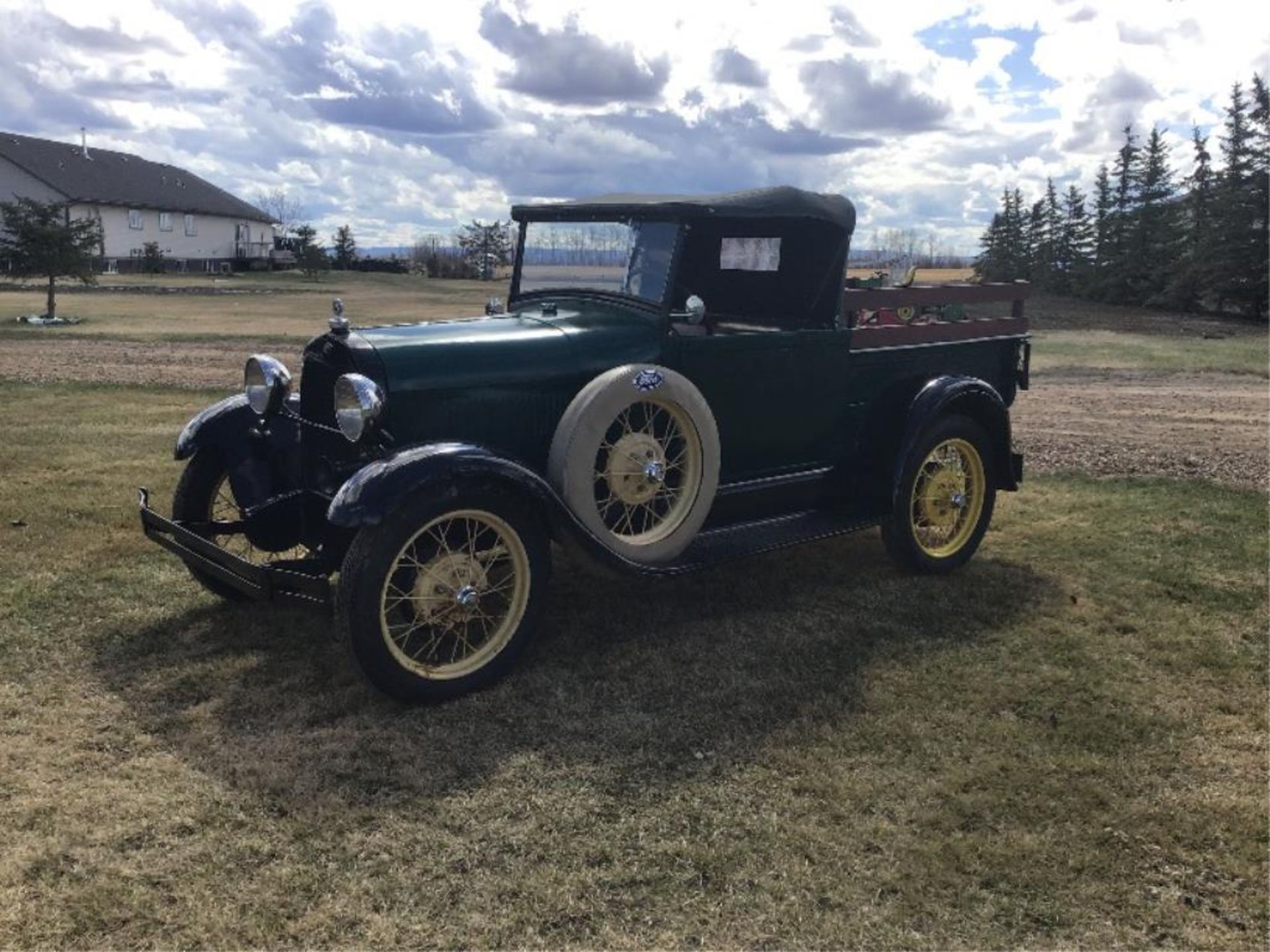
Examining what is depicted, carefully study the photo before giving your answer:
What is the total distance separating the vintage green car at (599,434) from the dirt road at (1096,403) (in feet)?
11.0

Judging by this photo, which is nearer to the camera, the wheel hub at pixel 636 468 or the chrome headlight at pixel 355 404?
the chrome headlight at pixel 355 404

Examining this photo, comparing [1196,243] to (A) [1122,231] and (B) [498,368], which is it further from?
(B) [498,368]

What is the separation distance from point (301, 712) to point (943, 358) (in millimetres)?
4224

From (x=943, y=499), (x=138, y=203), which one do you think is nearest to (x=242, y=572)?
(x=943, y=499)

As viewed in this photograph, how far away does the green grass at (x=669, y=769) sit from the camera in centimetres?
295

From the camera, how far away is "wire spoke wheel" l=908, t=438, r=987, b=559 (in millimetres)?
5956

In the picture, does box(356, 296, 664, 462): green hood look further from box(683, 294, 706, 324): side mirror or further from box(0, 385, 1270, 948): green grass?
box(0, 385, 1270, 948): green grass

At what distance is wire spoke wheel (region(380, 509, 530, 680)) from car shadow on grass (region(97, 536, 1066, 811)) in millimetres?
218

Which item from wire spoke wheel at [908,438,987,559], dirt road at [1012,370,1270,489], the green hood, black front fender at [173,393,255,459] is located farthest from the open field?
dirt road at [1012,370,1270,489]

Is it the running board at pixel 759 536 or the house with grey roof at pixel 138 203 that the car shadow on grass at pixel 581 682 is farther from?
the house with grey roof at pixel 138 203

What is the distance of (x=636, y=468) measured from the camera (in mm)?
4789

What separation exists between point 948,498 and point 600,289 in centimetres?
247

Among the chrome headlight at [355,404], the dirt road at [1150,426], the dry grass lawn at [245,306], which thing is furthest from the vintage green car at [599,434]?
the dry grass lawn at [245,306]

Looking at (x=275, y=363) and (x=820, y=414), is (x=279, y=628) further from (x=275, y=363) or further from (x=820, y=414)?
(x=820, y=414)
